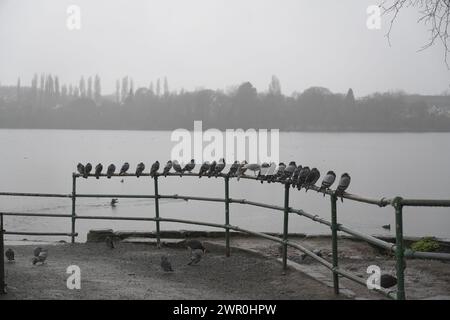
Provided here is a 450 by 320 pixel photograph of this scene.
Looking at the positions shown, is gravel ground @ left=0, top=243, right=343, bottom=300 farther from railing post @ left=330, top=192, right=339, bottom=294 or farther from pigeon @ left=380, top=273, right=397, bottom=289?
pigeon @ left=380, top=273, right=397, bottom=289

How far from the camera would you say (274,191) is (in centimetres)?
5053

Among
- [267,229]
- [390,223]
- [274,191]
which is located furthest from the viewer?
[274,191]

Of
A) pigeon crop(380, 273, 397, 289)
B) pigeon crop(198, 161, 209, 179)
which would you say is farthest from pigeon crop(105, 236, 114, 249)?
pigeon crop(380, 273, 397, 289)

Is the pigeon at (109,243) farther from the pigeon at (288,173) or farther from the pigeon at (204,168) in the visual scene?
the pigeon at (288,173)

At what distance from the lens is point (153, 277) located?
7.88m

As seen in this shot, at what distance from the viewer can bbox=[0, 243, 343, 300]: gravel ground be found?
21.7ft

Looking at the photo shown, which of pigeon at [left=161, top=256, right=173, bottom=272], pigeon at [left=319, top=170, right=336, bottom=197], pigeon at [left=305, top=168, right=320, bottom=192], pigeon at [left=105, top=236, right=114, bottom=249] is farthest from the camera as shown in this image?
pigeon at [left=105, top=236, right=114, bottom=249]

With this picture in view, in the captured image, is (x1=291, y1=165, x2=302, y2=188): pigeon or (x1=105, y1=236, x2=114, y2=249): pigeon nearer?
(x1=291, y1=165, x2=302, y2=188): pigeon

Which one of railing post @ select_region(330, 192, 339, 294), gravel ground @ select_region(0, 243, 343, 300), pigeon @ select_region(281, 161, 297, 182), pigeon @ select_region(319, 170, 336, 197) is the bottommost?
gravel ground @ select_region(0, 243, 343, 300)

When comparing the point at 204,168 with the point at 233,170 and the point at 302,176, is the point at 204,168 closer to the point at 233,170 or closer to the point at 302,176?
the point at 233,170
